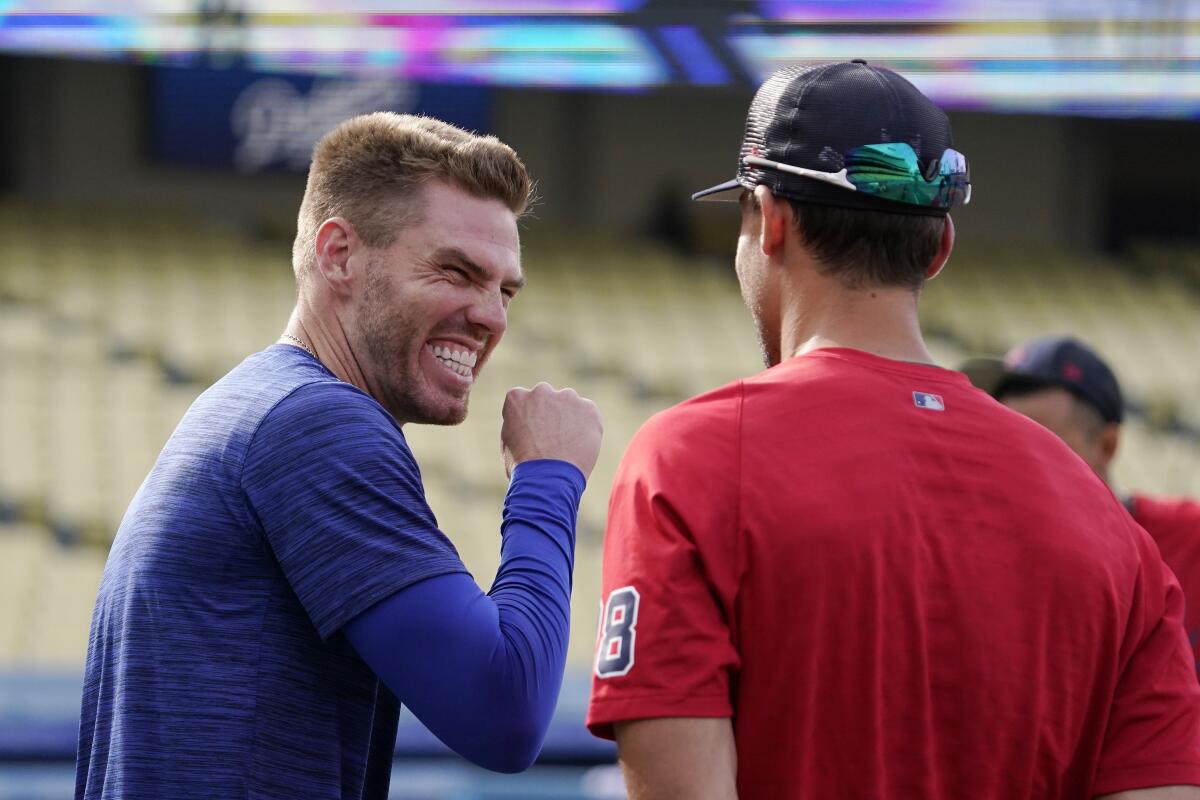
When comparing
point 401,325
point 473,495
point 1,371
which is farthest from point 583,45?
point 401,325

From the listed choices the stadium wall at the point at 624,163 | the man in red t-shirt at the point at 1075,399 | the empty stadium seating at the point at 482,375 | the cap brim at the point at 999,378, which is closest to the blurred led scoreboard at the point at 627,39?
the empty stadium seating at the point at 482,375

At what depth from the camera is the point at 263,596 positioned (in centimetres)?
156

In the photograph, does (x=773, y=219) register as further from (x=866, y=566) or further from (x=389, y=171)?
(x=389, y=171)

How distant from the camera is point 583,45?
9547 mm

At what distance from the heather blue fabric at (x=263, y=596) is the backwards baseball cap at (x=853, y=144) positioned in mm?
523

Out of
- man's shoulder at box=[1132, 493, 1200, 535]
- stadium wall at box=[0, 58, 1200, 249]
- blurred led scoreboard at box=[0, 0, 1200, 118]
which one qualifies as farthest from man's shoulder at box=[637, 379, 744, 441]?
stadium wall at box=[0, 58, 1200, 249]

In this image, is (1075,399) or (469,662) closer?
(469,662)

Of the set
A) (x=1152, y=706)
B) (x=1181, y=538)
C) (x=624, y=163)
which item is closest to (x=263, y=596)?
A: (x=1152, y=706)

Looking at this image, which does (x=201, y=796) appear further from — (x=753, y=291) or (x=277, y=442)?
(x=753, y=291)

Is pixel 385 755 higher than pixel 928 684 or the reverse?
the reverse

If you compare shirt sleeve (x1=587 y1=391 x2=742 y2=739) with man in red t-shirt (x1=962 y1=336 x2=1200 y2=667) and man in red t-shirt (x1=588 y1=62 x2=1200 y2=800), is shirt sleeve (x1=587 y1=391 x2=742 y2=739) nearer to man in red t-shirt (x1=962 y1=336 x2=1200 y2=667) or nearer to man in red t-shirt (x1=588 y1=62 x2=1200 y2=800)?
man in red t-shirt (x1=588 y1=62 x2=1200 y2=800)

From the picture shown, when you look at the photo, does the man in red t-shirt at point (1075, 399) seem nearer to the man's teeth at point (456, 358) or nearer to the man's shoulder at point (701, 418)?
the man's teeth at point (456, 358)

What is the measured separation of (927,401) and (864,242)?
0.18 metres

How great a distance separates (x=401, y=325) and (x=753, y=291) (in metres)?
0.47
